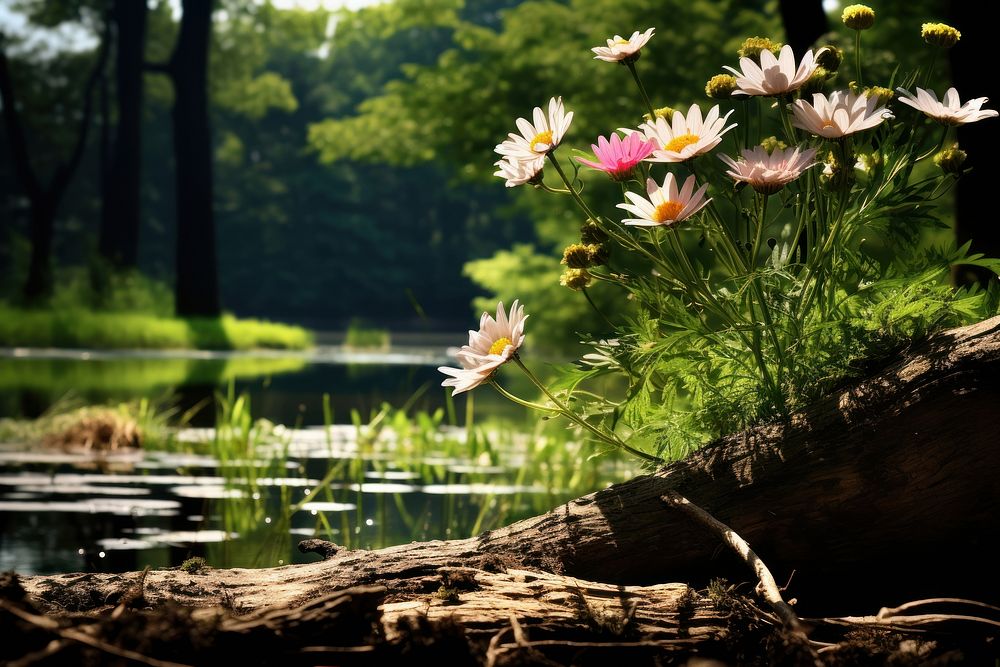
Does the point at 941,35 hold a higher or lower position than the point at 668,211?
higher

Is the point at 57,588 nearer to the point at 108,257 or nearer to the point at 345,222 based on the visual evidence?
the point at 108,257

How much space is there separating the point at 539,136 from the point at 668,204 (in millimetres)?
377

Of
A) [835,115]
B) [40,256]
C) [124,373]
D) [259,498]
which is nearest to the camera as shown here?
[835,115]

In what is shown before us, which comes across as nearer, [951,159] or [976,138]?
[951,159]

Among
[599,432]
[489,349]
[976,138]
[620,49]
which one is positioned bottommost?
[599,432]

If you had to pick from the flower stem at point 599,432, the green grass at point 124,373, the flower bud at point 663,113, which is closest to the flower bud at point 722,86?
the flower bud at point 663,113

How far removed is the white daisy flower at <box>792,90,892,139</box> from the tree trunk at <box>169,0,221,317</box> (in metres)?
19.0

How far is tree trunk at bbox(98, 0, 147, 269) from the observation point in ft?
77.9

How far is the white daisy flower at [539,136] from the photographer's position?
264 cm

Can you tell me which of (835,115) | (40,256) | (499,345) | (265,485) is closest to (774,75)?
(835,115)

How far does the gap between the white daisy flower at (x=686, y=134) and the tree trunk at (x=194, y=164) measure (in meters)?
18.8

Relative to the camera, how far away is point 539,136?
8.83 ft

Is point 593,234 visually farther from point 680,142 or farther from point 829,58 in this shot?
point 829,58

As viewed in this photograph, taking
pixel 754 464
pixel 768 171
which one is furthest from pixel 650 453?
pixel 768 171
